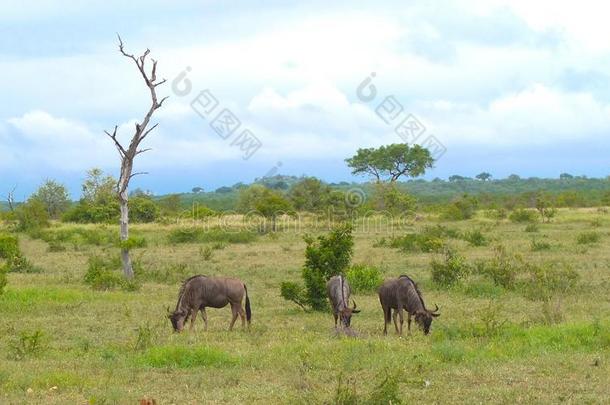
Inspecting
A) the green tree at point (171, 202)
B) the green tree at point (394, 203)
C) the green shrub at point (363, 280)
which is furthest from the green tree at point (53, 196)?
the green shrub at point (363, 280)

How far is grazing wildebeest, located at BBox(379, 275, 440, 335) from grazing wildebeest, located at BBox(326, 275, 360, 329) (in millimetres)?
702

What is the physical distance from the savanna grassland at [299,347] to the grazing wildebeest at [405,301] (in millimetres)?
281

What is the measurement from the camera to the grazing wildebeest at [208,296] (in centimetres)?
1519

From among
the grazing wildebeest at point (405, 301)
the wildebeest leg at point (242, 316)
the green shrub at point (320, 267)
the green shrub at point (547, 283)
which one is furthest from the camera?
the green shrub at point (547, 283)

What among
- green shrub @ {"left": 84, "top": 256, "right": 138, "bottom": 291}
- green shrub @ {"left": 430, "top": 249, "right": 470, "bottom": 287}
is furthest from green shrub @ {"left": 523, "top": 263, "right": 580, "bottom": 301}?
green shrub @ {"left": 84, "top": 256, "right": 138, "bottom": 291}

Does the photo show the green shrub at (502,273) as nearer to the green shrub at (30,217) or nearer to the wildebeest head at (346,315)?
the wildebeest head at (346,315)

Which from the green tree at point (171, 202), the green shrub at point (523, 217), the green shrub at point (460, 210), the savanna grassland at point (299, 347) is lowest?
the savanna grassland at point (299, 347)

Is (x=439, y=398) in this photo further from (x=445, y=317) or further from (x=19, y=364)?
(x=445, y=317)

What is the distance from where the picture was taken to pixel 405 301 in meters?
14.8

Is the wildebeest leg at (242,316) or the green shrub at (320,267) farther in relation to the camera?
the green shrub at (320,267)

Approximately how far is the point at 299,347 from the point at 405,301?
111 inches

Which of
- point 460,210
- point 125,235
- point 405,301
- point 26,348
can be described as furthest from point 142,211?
point 26,348

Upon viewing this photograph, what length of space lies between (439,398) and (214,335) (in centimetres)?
592

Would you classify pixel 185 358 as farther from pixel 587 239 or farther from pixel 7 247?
pixel 587 239
